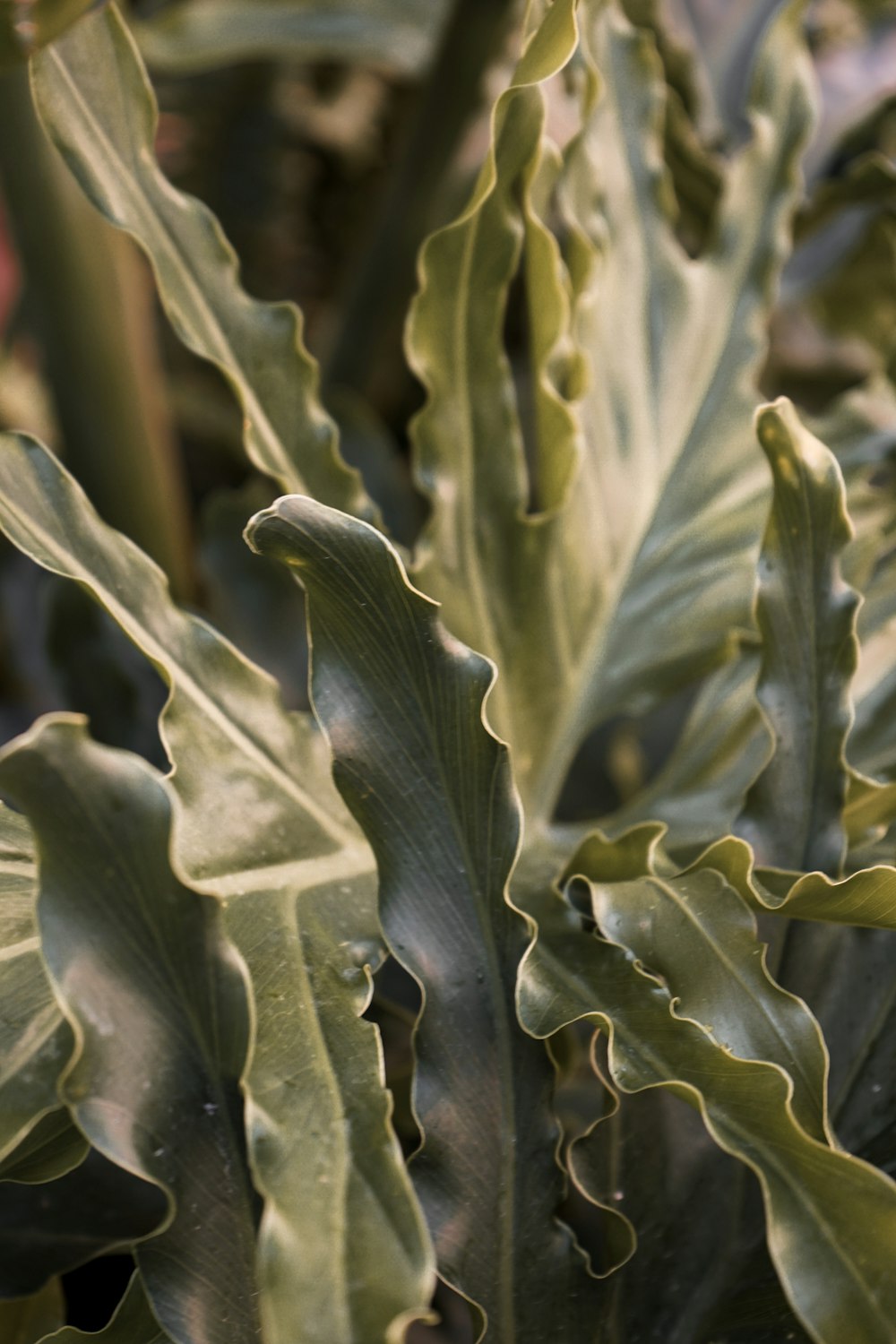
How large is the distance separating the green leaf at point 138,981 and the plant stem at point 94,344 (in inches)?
22.3

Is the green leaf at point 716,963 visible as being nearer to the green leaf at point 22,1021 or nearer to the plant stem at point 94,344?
the green leaf at point 22,1021

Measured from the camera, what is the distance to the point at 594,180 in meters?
0.57

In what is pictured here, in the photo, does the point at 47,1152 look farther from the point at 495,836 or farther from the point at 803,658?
the point at 803,658

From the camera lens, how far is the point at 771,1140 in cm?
33

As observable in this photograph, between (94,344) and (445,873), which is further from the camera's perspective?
(94,344)

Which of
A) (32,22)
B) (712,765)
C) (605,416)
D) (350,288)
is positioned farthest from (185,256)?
(350,288)

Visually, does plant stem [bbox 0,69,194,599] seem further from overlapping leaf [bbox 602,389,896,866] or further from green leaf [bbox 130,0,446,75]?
overlapping leaf [bbox 602,389,896,866]

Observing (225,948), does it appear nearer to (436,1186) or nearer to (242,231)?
(436,1186)

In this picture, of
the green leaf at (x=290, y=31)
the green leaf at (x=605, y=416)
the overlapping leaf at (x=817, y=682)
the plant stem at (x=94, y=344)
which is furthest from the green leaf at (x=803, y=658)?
the green leaf at (x=290, y=31)

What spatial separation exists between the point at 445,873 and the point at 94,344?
559mm

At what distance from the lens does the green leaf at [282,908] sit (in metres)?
0.28

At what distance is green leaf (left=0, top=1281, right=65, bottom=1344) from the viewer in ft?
1.53

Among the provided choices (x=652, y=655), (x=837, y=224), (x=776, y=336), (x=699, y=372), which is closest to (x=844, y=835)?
(x=652, y=655)

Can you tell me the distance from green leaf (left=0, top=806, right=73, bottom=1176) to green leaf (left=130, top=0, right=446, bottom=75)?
2.33ft
